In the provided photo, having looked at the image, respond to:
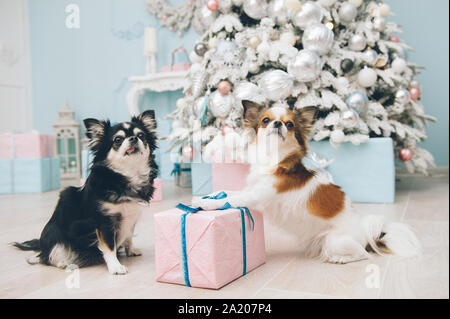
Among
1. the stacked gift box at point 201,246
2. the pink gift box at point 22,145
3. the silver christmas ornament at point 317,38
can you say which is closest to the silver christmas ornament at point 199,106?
the silver christmas ornament at point 317,38

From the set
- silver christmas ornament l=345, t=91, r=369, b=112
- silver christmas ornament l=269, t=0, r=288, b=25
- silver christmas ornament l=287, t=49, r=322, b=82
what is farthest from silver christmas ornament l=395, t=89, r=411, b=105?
silver christmas ornament l=269, t=0, r=288, b=25

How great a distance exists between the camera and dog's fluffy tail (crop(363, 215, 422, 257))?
1310mm

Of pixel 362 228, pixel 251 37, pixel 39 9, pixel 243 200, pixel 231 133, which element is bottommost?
pixel 362 228

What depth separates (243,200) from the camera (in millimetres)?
1204

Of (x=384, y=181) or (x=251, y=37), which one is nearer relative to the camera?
(x=384, y=181)

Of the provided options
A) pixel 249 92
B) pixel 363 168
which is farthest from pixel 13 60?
pixel 363 168

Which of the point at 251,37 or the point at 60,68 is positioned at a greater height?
the point at 251,37

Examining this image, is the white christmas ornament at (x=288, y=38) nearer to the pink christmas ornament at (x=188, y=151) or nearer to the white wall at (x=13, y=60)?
the pink christmas ornament at (x=188, y=151)

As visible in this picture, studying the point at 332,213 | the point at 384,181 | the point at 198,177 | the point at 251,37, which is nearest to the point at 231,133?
the point at 198,177

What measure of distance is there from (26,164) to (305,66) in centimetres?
241

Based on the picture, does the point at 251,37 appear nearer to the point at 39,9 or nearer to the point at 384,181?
the point at 384,181

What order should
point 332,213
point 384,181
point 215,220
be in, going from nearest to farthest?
Result: point 215,220, point 332,213, point 384,181

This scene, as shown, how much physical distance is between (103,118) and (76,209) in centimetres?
31

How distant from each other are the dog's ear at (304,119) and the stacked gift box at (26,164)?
2.62m
